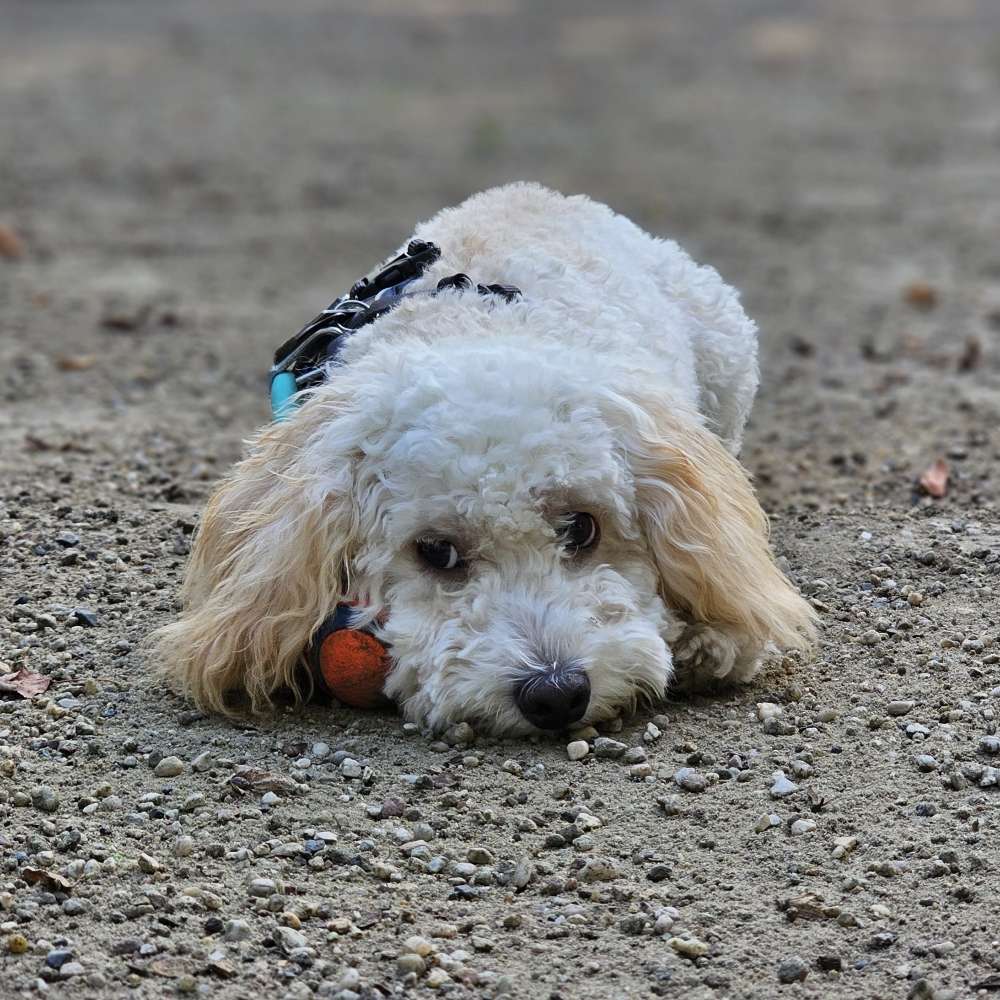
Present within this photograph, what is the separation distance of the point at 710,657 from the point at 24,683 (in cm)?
189

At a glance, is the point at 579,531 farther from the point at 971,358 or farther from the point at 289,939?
the point at 971,358

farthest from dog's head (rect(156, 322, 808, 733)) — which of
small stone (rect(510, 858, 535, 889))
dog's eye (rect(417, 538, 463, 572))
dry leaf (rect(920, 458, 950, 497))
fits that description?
dry leaf (rect(920, 458, 950, 497))

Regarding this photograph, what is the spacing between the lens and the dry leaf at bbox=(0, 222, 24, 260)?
10.6m

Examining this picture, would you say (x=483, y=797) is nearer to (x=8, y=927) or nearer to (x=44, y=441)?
(x=8, y=927)

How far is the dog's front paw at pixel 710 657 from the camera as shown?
14.7 feet

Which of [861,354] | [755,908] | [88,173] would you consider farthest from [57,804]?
[88,173]

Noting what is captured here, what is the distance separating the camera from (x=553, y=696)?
4.06 m

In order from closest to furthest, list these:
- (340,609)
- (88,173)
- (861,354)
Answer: (340,609) → (861,354) → (88,173)

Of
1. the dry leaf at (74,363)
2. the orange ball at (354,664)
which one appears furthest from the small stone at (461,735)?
the dry leaf at (74,363)

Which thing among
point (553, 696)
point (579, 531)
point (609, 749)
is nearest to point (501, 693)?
point (553, 696)

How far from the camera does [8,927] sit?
3404 millimetres

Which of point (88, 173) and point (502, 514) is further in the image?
point (88, 173)

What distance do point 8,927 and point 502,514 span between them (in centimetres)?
155

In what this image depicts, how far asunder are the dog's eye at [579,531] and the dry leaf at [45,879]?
60.1 inches
